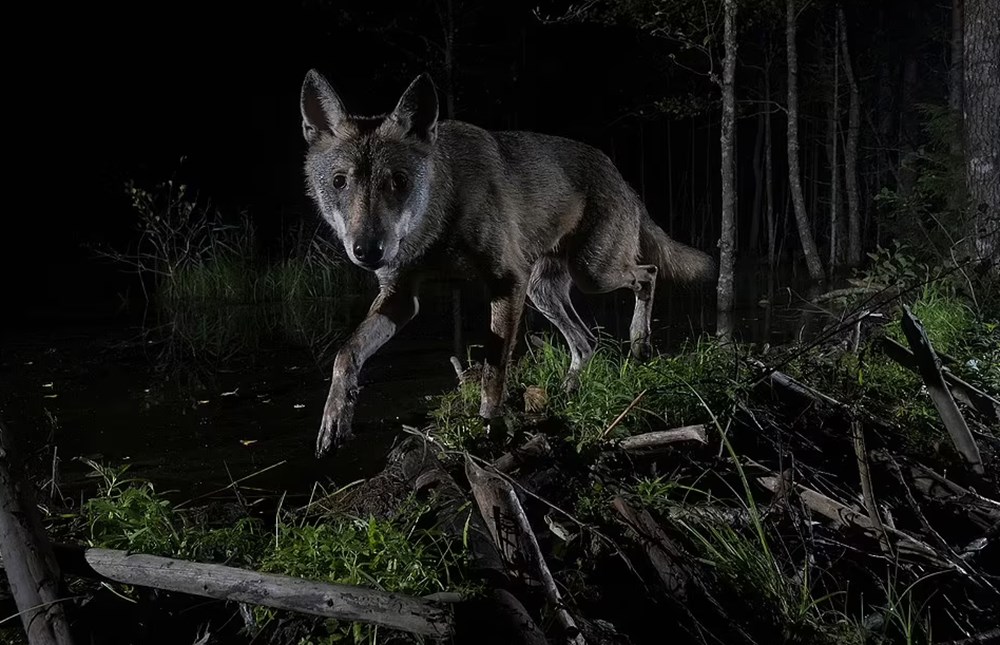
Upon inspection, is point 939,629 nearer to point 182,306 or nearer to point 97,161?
point 182,306

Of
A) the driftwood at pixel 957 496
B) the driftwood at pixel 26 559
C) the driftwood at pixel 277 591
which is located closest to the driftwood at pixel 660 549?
the driftwood at pixel 277 591

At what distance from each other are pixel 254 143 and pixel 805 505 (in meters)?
19.2

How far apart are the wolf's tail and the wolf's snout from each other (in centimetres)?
300

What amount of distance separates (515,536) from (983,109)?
7453mm

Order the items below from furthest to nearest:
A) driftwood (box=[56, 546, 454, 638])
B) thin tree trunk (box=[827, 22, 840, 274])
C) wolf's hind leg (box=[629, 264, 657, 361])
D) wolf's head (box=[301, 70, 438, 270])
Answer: thin tree trunk (box=[827, 22, 840, 274]), wolf's hind leg (box=[629, 264, 657, 361]), wolf's head (box=[301, 70, 438, 270]), driftwood (box=[56, 546, 454, 638])

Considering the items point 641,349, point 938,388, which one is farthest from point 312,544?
point 641,349

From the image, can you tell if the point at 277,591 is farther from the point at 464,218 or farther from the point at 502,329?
the point at 464,218

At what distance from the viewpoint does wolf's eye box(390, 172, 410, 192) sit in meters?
3.61

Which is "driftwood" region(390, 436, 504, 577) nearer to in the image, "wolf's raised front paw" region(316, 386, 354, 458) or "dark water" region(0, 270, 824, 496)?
"wolf's raised front paw" region(316, 386, 354, 458)

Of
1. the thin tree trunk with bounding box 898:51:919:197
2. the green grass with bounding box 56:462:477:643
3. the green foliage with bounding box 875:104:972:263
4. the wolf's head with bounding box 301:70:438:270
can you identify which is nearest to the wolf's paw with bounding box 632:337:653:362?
the wolf's head with bounding box 301:70:438:270

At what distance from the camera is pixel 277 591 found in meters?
2.38

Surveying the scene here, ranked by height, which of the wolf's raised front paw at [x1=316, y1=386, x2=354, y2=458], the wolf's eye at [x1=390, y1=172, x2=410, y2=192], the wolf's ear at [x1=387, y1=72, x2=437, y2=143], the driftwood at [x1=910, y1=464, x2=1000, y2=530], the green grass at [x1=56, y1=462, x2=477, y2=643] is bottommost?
the driftwood at [x1=910, y1=464, x2=1000, y2=530]

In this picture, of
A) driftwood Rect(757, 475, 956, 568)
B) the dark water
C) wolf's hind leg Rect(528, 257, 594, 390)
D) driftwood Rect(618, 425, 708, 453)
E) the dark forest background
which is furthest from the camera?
the dark forest background

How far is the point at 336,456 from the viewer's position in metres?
4.54
